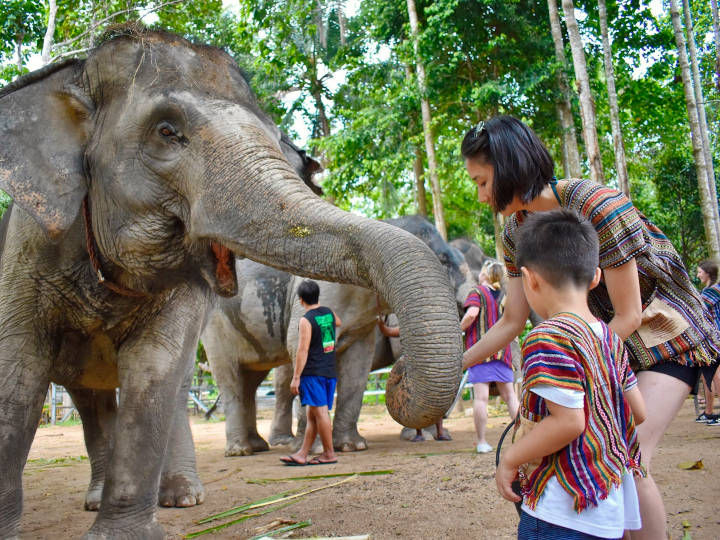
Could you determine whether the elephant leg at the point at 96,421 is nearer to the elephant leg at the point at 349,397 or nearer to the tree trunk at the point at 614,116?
the elephant leg at the point at 349,397

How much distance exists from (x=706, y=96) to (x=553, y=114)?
30.8 feet

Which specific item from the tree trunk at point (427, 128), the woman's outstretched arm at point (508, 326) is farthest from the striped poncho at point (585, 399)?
the tree trunk at point (427, 128)

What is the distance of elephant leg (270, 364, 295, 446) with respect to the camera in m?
9.07

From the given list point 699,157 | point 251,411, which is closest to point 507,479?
point 251,411

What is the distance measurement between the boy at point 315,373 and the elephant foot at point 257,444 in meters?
1.53

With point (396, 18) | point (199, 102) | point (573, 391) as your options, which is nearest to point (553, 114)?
point (396, 18)

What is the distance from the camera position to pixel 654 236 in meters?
2.85

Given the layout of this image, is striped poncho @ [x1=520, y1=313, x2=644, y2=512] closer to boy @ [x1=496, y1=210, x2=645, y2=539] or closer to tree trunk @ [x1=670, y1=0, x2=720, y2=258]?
boy @ [x1=496, y1=210, x2=645, y2=539]

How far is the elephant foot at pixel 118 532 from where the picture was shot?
340 centimetres

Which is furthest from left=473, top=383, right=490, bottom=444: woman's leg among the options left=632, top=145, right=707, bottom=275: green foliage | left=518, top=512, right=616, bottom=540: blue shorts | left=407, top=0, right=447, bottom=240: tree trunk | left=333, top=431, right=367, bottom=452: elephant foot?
left=632, top=145, right=707, bottom=275: green foliage

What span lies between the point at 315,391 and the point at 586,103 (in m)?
7.69

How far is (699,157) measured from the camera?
554 inches

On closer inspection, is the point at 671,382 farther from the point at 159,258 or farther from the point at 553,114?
the point at 553,114

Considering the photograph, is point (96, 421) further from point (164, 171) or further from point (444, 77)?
point (444, 77)
